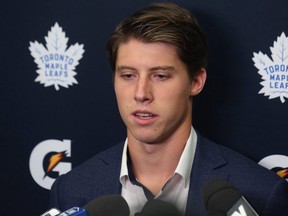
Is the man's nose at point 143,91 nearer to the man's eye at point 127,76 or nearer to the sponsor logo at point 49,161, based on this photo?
the man's eye at point 127,76

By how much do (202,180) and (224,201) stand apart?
53 cm

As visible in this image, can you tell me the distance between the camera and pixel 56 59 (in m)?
1.65

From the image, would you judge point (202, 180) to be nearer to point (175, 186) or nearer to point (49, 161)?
point (175, 186)

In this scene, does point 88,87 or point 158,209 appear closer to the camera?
point 158,209

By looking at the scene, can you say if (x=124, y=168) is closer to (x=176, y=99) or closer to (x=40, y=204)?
(x=176, y=99)

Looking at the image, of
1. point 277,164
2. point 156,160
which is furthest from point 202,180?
point 277,164

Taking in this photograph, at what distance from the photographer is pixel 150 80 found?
131 cm

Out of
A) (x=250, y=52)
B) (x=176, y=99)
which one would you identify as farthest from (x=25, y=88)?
(x=250, y=52)

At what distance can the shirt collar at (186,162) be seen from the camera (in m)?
1.39

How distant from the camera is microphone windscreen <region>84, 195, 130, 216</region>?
0.87m

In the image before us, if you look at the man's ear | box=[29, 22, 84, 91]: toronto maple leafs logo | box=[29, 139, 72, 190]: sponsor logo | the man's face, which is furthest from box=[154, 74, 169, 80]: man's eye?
box=[29, 139, 72, 190]: sponsor logo

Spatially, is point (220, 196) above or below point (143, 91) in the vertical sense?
below

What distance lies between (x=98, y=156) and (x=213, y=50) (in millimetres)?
477

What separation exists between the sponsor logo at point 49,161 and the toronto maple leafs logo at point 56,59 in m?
0.20
